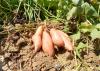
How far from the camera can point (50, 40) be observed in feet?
9.21

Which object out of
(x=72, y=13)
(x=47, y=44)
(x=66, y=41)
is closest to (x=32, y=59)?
(x=47, y=44)

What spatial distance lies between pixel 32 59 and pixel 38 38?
0.57 ft

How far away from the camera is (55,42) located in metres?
2.80

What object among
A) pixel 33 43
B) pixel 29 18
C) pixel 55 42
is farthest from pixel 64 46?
pixel 29 18

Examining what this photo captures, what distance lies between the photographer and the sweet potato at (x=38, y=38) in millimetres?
2795

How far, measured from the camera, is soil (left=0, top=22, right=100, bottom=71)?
2.71 meters

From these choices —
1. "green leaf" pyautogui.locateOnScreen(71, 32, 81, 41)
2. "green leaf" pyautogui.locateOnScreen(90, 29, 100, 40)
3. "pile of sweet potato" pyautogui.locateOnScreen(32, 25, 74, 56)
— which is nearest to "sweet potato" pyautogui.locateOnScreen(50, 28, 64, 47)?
"pile of sweet potato" pyautogui.locateOnScreen(32, 25, 74, 56)

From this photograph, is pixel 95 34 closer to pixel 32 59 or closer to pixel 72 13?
pixel 72 13

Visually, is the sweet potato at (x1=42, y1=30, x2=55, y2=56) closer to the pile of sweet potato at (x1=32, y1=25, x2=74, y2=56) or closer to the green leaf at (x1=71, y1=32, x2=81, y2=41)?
the pile of sweet potato at (x1=32, y1=25, x2=74, y2=56)

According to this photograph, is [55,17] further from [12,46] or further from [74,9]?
[12,46]

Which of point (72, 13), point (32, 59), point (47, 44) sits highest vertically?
point (72, 13)

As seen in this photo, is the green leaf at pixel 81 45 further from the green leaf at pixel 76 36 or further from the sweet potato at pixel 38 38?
the sweet potato at pixel 38 38

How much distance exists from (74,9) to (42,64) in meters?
0.51

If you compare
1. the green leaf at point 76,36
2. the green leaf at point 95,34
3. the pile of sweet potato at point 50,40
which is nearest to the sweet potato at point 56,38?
the pile of sweet potato at point 50,40
